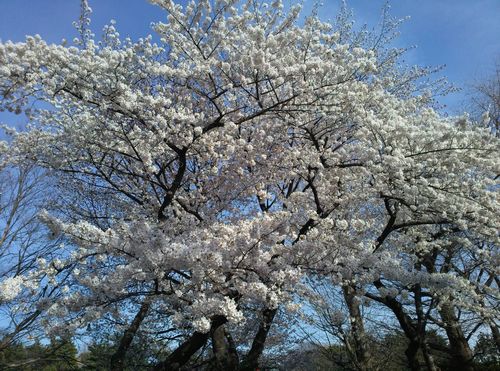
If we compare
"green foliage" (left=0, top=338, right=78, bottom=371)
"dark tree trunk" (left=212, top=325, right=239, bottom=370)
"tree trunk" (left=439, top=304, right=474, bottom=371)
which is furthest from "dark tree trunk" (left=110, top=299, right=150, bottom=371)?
"tree trunk" (left=439, top=304, right=474, bottom=371)

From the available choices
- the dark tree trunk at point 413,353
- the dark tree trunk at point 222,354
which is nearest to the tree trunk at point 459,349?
the dark tree trunk at point 413,353

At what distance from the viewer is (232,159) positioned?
8.52 meters

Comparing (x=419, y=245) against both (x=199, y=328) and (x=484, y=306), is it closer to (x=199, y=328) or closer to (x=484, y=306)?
(x=484, y=306)

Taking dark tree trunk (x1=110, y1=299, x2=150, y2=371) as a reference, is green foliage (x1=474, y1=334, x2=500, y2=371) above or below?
above

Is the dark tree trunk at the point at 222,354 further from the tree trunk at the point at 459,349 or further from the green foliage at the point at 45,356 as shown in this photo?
the tree trunk at the point at 459,349

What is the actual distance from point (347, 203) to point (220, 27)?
4131 mm

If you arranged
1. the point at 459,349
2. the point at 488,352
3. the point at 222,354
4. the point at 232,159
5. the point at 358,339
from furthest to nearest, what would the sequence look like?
A: 1. the point at 488,352
2. the point at 459,349
3. the point at 358,339
4. the point at 232,159
5. the point at 222,354

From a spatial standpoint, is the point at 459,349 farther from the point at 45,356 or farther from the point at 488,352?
the point at 45,356

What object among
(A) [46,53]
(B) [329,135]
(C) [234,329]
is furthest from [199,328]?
(C) [234,329]

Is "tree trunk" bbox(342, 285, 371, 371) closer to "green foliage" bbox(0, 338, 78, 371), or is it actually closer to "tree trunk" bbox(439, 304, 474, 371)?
"tree trunk" bbox(439, 304, 474, 371)

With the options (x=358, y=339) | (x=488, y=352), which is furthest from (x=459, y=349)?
(x=358, y=339)

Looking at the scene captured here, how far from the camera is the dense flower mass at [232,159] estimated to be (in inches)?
233

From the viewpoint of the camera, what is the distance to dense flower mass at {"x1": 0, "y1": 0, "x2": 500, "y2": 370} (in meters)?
5.93

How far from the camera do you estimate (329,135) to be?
28.6 ft
